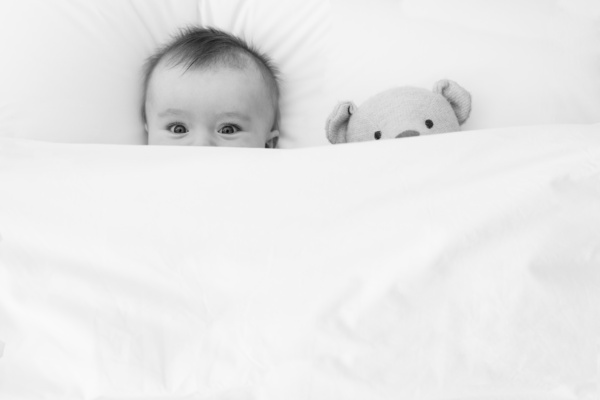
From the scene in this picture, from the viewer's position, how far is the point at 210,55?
1.24 meters

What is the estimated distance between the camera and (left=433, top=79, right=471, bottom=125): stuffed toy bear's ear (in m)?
1.16

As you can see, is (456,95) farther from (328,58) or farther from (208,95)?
(208,95)

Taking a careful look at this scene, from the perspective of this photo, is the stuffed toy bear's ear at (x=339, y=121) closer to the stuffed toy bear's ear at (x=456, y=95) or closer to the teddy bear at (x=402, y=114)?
the teddy bear at (x=402, y=114)

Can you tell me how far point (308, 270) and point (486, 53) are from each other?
2.21 feet

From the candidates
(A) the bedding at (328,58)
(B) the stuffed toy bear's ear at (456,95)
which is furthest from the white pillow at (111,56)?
(B) the stuffed toy bear's ear at (456,95)

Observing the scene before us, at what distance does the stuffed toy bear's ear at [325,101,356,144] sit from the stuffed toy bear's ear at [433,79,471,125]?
0.48 ft

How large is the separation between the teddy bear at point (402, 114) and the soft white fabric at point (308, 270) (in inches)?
9.8

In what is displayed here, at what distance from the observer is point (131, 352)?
26.4 inches

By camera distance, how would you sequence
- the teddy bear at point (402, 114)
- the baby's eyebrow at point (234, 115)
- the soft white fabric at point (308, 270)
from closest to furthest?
1. the soft white fabric at point (308, 270)
2. the teddy bear at point (402, 114)
3. the baby's eyebrow at point (234, 115)

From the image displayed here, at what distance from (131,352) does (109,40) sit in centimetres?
75

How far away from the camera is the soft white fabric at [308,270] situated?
65cm

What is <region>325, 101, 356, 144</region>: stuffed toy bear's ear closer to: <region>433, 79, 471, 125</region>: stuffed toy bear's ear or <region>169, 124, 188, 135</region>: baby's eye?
<region>433, 79, 471, 125</region>: stuffed toy bear's ear

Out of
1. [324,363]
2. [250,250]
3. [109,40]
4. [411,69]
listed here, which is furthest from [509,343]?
[109,40]

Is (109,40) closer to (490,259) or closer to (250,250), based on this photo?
(250,250)
